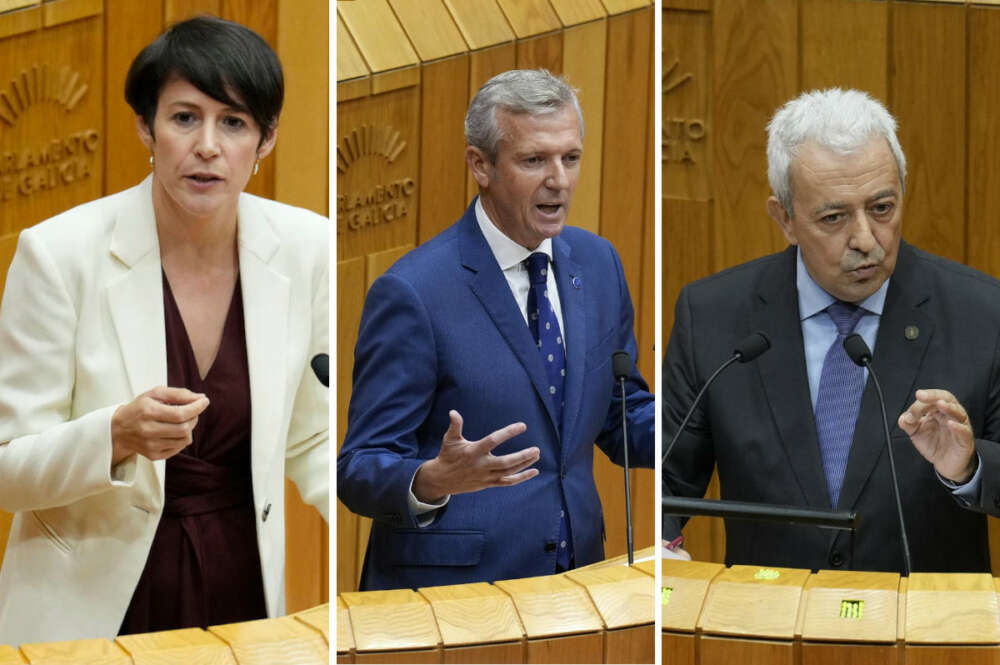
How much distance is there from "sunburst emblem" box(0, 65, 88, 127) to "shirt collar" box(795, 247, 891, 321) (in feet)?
5.78

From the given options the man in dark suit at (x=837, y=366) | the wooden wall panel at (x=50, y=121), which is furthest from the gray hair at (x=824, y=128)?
the wooden wall panel at (x=50, y=121)

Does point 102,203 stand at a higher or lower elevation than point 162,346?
higher

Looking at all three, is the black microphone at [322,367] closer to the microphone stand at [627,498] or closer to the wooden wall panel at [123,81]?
the wooden wall panel at [123,81]

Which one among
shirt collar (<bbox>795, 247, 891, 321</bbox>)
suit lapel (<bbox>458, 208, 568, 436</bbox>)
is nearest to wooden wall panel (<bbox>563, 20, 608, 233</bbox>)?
suit lapel (<bbox>458, 208, 568, 436</bbox>)

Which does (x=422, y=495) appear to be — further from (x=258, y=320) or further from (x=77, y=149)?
(x=77, y=149)

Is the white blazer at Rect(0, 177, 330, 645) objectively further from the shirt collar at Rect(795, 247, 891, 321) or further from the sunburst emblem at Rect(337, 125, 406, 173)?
the shirt collar at Rect(795, 247, 891, 321)

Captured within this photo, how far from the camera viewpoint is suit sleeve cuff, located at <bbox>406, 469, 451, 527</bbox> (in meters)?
3.48

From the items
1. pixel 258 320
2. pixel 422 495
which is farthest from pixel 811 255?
pixel 258 320

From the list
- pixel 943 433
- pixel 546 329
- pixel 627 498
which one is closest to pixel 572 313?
pixel 546 329

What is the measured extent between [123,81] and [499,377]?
3.62 feet

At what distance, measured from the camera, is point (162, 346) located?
3.45 meters

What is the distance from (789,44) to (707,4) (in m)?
0.23

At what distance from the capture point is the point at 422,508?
349 cm

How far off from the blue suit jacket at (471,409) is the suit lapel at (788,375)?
32 cm
